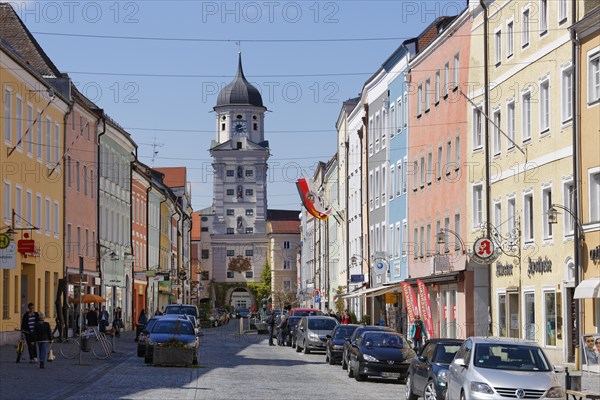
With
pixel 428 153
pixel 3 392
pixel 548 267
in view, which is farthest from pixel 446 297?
pixel 3 392

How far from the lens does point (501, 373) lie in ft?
71.8

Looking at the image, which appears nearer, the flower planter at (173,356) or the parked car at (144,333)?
the flower planter at (173,356)

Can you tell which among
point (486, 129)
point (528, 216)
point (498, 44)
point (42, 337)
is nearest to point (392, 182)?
point (486, 129)

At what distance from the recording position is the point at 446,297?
2128 inches

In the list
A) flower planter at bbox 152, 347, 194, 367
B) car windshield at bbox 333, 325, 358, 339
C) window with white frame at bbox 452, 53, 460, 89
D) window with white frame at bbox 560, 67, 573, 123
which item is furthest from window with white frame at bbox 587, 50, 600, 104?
window with white frame at bbox 452, 53, 460, 89

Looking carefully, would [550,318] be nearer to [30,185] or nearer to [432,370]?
[432,370]

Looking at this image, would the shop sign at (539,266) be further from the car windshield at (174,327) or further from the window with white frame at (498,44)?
the car windshield at (174,327)

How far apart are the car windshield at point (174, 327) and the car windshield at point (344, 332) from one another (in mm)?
6065

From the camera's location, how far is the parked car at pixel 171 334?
3866 centimetres

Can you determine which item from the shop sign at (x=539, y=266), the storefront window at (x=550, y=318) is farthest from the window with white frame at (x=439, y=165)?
the storefront window at (x=550, y=318)

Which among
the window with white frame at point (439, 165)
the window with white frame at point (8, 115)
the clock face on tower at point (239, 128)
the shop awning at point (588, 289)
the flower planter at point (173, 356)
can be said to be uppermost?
the clock face on tower at point (239, 128)

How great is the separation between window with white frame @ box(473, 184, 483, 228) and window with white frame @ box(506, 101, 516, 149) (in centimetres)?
432

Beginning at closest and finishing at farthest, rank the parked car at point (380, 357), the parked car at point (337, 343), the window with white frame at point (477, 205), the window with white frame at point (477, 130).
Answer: the parked car at point (380, 357) → the parked car at point (337, 343) → the window with white frame at point (477, 130) → the window with white frame at point (477, 205)

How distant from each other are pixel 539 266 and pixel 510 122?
19.7ft
